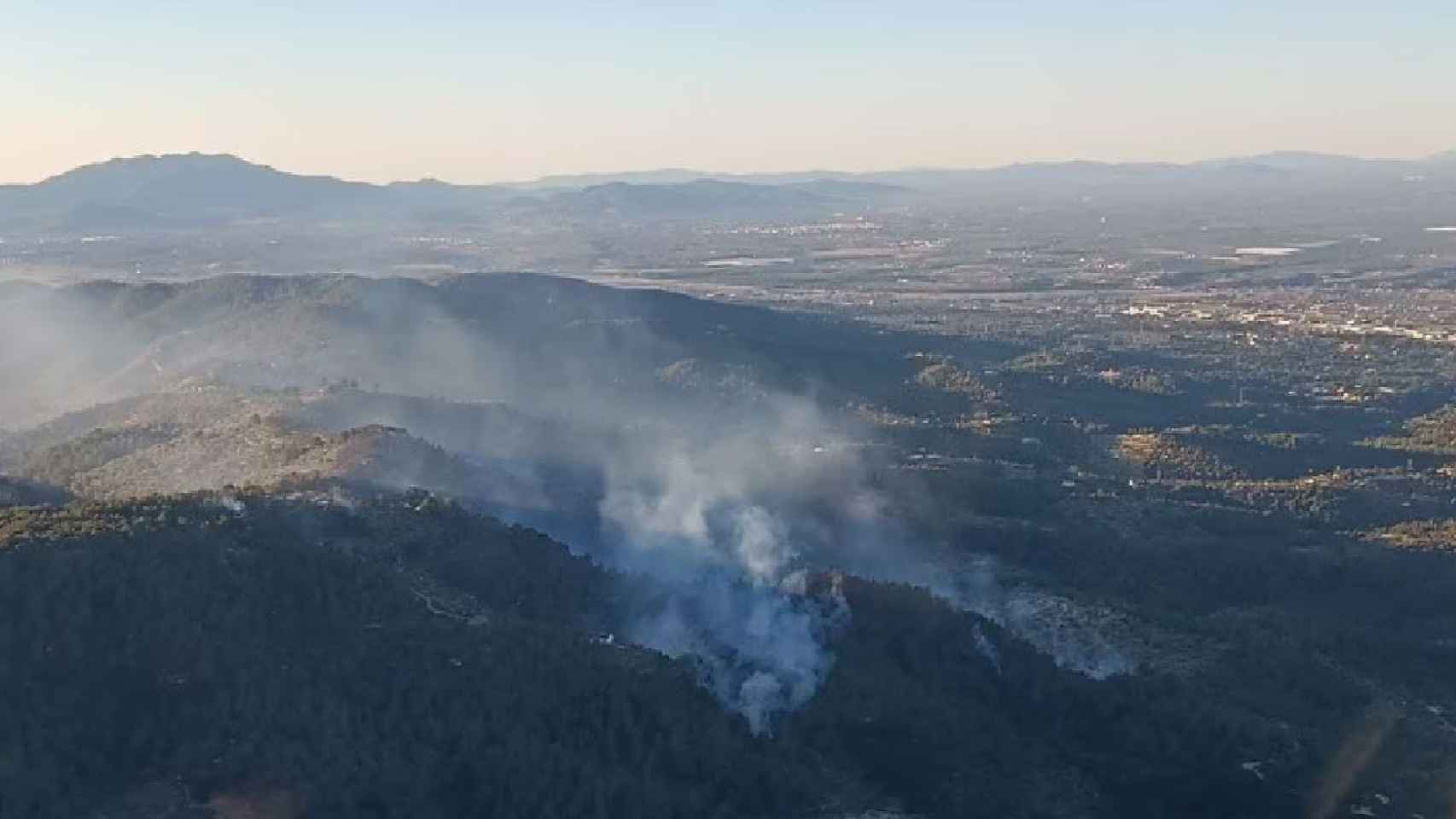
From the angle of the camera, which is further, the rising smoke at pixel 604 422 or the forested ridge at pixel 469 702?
the rising smoke at pixel 604 422

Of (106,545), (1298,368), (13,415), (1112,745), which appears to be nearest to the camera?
(106,545)

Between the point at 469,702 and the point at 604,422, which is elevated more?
the point at 469,702

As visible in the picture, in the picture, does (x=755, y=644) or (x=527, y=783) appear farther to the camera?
(x=755, y=644)

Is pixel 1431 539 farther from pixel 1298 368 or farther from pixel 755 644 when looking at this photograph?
pixel 1298 368

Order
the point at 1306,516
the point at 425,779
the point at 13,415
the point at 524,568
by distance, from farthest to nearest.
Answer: the point at 13,415, the point at 1306,516, the point at 524,568, the point at 425,779

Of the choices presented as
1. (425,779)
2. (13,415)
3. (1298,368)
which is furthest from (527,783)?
(1298,368)

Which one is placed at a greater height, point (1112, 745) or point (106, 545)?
point (106, 545)

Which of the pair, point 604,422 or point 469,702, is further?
point 604,422

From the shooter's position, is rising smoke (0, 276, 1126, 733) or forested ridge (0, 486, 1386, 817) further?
rising smoke (0, 276, 1126, 733)

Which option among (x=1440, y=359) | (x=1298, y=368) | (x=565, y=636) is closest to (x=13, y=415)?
(x=565, y=636)
